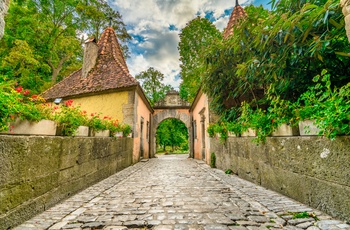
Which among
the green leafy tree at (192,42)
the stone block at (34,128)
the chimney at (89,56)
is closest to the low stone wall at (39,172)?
the stone block at (34,128)

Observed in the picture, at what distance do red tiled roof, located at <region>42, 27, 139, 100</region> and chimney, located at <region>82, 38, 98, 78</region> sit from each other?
0.20 meters

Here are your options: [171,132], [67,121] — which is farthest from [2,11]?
[171,132]

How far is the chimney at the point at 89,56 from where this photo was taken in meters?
10.3

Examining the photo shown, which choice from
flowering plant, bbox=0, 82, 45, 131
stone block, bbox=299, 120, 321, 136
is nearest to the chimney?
flowering plant, bbox=0, 82, 45, 131

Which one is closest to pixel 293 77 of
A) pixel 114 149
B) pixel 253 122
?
pixel 253 122

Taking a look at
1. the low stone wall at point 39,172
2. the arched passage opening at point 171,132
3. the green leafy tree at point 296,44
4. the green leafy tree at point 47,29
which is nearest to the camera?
the low stone wall at point 39,172

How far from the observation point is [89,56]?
10.3m

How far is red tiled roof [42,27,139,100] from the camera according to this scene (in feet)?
29.5

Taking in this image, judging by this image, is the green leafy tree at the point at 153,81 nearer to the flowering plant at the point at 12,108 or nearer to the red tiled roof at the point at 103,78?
the red tiled roof at the point at 103,78

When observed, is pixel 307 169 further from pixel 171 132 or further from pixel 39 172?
pixel 171 132

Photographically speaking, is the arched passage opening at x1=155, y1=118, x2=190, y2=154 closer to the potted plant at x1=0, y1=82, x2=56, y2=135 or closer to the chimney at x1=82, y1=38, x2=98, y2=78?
the chimney at x1=82, y1=38, x2=98, y2=78

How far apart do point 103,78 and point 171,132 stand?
17.1m

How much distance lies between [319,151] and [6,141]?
3727mm

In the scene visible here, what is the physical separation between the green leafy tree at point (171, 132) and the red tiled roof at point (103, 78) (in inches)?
587
